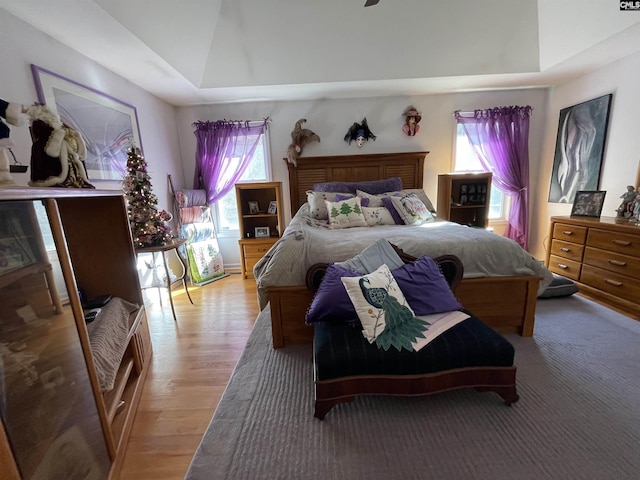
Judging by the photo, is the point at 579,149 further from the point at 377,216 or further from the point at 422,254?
the point at 422,254

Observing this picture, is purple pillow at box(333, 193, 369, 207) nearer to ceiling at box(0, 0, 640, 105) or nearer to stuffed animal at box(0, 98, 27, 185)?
ceiling at box(0, 0, 640, 105)

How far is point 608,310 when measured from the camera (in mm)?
2305

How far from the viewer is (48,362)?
2.93 ft

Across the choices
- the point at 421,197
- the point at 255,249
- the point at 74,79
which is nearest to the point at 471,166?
the point at 421,197

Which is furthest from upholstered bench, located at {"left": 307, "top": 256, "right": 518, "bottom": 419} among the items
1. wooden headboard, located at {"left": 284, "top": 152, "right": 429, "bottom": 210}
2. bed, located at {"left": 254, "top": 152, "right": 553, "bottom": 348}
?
wooden headboard, located at {"left": 284, "top": 152, "right": 429, "bottom": 210}

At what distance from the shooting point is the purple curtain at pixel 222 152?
3.56 meters

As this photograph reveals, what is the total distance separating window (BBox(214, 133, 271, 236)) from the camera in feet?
12.2

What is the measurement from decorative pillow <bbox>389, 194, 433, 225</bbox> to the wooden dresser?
57.2 inches

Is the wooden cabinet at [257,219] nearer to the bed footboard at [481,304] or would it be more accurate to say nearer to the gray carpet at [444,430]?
the bed footboard at [481,304]

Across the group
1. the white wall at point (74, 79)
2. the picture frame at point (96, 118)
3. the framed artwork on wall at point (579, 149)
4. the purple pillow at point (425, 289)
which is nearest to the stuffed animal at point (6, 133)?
the white wall at point (74, 79)

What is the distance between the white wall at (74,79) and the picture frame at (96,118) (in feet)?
0.20

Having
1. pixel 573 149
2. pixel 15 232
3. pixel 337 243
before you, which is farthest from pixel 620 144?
pixel 15 232

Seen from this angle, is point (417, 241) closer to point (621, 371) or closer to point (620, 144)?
point (621, 371)

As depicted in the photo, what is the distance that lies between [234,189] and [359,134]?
6.11 ft
